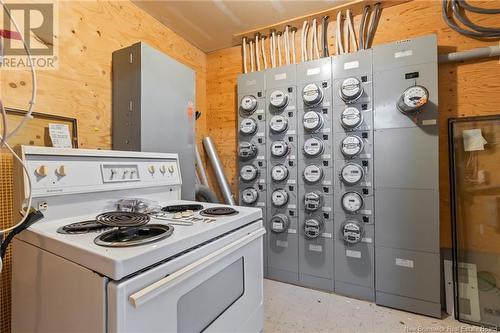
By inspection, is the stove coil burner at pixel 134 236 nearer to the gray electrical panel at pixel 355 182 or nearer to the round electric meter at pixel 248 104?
the gray electrical panel at pixel 355 182


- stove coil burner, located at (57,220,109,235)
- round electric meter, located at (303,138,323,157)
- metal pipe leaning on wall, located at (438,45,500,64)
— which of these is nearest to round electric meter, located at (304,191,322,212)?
round electric meter, located at (303,138,323,157)

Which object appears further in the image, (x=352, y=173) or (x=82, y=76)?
(x=352, y=173)

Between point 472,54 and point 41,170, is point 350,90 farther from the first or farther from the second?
point 41,170

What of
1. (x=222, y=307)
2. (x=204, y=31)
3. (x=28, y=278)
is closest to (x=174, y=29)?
(x=204, y=31)

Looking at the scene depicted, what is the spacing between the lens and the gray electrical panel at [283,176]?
2252mm

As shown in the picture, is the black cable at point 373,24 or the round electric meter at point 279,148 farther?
the round electric meter at point 279,148

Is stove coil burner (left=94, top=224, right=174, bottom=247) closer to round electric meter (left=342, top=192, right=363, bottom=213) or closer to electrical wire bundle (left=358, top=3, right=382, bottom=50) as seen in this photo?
round electric meter (left=342, top=192, right=363, bottom=213)

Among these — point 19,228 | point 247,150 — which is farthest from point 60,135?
point 247,150

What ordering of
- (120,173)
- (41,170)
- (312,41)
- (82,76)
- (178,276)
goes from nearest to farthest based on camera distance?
1. (178,276)
2. (41,170)
3. (120,173)
4. (82,76)
5. (312,41)

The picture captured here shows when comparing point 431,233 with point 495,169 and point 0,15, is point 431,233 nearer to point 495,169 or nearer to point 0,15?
point 495,169

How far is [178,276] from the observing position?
0.76 m

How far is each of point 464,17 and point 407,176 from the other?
1.31 meters

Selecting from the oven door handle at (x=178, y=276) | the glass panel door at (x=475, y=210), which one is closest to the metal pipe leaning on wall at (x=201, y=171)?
the oven door handle at (x=178, y=276)

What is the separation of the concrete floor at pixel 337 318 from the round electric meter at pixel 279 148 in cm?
122
